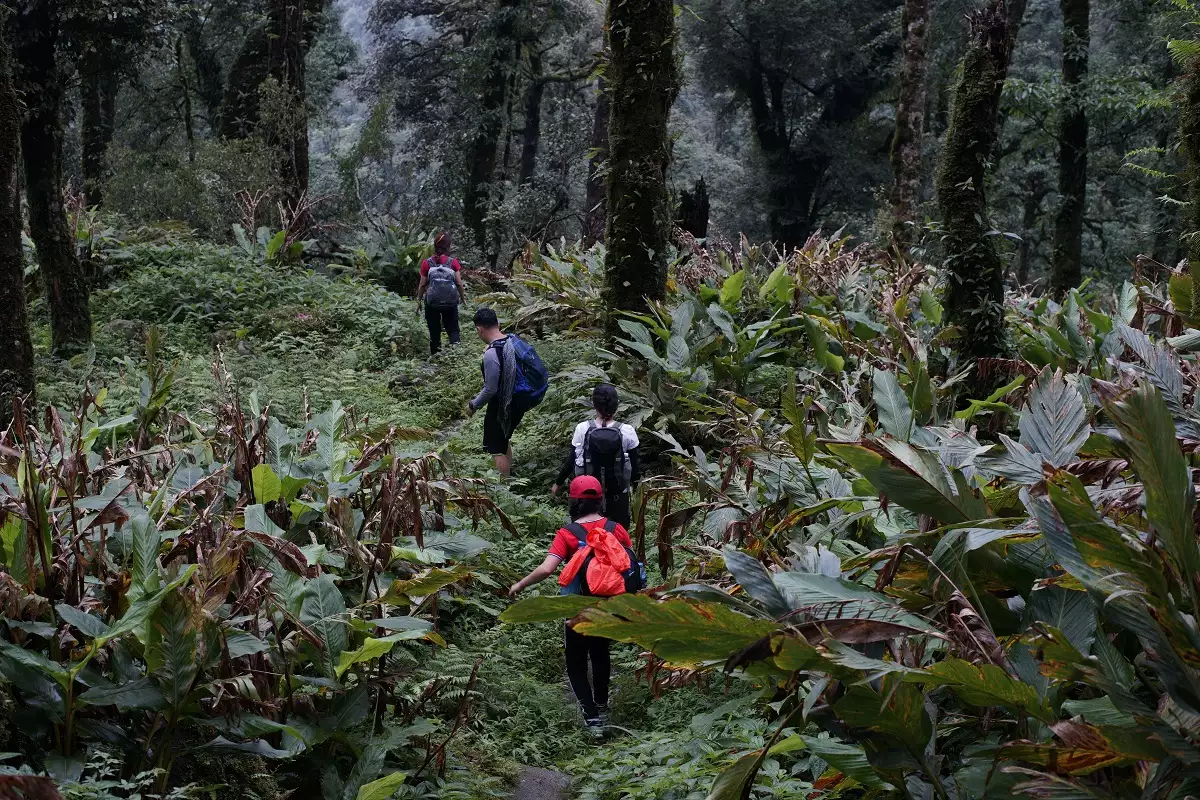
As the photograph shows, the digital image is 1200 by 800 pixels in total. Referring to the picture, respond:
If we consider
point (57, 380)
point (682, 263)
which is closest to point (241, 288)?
point (57, 380)

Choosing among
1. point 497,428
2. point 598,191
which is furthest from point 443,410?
point 598,191

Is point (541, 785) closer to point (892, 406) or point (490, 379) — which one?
point (892, 406)

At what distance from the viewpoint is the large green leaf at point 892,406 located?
13.5 ft

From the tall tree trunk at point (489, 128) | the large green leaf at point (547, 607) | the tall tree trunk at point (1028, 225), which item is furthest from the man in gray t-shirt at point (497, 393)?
the tall tree trunk at point (1028, 225)

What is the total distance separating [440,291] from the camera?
39.3 ft

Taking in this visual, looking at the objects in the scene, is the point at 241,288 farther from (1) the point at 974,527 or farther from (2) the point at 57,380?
(1) the point at 974,527

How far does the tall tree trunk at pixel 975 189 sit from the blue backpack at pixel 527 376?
3056 mm

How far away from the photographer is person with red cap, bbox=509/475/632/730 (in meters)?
4.82

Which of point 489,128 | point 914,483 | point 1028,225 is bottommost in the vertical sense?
point 914,483

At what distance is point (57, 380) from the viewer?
32.3ft

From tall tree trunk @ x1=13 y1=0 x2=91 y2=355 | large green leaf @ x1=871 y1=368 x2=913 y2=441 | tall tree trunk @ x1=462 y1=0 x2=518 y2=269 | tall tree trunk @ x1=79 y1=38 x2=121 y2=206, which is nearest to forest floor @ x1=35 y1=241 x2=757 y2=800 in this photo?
tall tree trunk @ x1=13 y1=0 x2=91 y2=355

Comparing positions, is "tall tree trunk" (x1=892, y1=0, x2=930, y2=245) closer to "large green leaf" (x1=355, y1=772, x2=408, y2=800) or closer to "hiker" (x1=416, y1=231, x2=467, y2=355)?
"hiker" (x1=416, y1=231, x2=467, y2=355)

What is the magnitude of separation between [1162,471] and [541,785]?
2.92m

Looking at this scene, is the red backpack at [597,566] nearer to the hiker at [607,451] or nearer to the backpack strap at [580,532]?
the backpack strap at [580,532]
